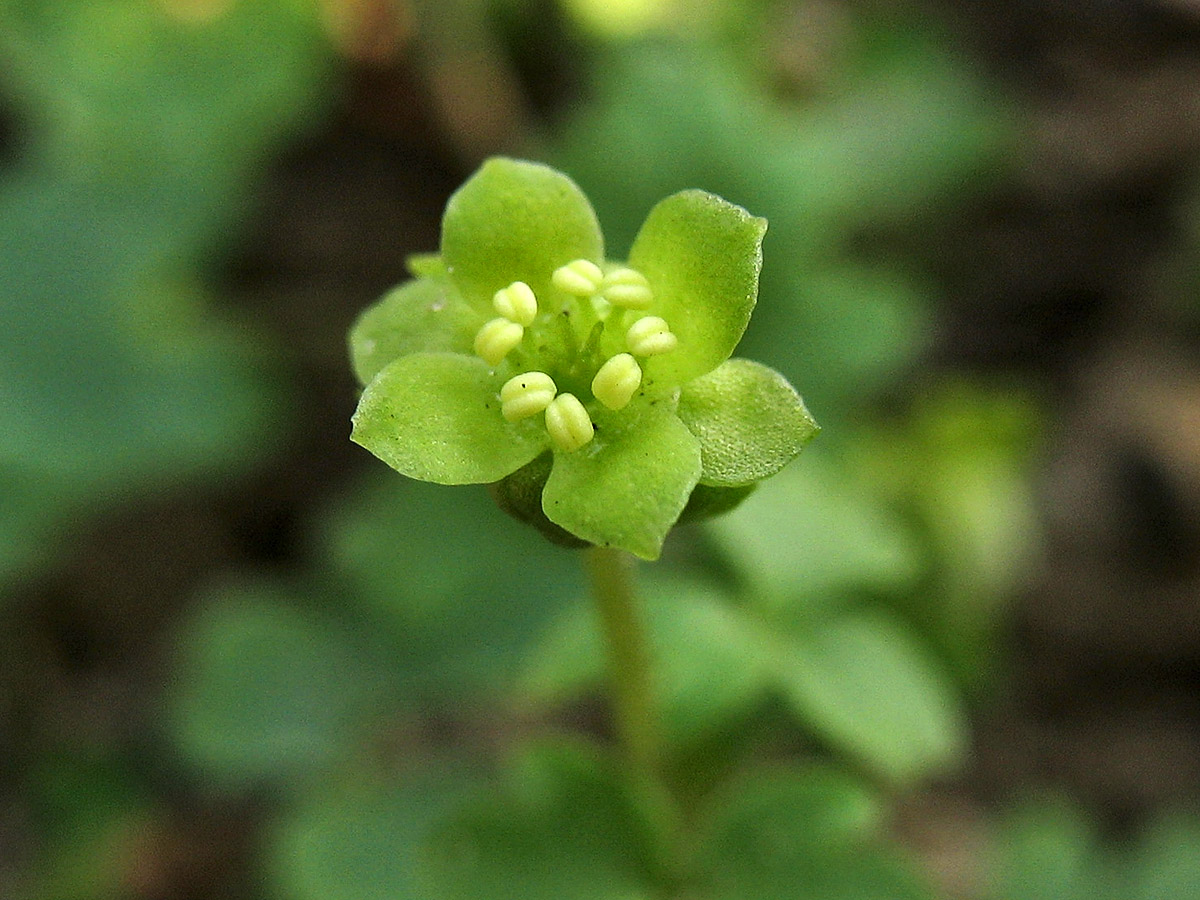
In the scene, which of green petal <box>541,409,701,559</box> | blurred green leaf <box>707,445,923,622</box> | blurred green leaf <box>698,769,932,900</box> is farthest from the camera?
blurred green leaf <box>707,445,923,622</box>

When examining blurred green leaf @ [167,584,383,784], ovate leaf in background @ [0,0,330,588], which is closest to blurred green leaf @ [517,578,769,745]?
blurred green leaf @ [167,584,383,784]

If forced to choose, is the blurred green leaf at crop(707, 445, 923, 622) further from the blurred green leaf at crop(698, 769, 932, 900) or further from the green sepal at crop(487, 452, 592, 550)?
the green sepal at crop(487, 452, 592, 550)

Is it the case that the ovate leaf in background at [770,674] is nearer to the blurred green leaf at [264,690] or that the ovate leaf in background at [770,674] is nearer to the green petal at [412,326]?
the green petal at [412,326]

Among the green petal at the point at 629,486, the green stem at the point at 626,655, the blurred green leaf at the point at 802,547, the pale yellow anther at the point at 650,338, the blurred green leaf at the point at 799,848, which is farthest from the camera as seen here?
the blurred green leaf at the point at 802,547

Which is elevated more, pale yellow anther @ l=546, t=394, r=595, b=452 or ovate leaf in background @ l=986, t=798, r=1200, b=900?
pale yellow anther @ l=546, t=394, r=595, b=452

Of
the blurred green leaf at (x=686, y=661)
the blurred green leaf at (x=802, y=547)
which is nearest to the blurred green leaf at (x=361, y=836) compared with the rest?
the blurred green leaf at (x=686, y=661)

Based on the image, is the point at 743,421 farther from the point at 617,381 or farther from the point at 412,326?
the point at 412,326

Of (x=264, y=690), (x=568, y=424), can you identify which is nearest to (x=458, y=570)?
(x=264, y=690)
